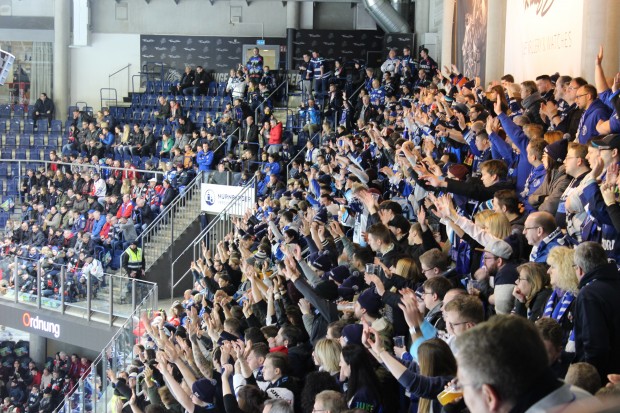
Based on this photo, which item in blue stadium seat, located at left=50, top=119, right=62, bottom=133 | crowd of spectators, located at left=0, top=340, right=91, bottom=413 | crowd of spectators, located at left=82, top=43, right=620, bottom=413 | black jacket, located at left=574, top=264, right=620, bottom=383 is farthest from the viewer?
blue stadium seat, located at left=50, top=119, right=62, bottom=133

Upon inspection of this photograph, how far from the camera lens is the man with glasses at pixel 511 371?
204 cm

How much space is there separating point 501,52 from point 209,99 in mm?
11303

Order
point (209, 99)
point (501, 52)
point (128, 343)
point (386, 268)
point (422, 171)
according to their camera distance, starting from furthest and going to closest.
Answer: point (209, 99), point (501, 52), point (128, 343), point (422, 171), point (386, 268)

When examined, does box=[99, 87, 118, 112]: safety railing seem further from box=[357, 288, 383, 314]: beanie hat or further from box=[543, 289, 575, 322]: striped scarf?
box=[543, 289, 575, 322]: striped scarf

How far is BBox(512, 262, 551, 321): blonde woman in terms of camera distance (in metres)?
4.31

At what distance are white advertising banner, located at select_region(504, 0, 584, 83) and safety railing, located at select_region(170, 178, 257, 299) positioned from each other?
588 cm

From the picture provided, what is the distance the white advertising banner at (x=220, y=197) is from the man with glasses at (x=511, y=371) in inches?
604

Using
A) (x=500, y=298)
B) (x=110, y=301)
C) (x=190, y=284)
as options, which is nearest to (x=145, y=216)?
(x=190, y=284)

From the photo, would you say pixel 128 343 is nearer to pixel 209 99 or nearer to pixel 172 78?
pixel 209 99

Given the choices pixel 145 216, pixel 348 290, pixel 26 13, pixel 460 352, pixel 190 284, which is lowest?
pixel 190 284

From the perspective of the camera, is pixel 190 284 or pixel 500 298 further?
pixel 190 284

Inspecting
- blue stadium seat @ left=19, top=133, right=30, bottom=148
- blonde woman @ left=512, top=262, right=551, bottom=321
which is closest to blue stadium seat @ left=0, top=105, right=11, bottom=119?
blue stadium seat @ left=19, top=133, right=30, bottom=148

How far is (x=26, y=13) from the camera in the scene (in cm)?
2598

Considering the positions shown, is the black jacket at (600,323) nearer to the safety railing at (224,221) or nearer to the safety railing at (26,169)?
the safety railing at (224,221)
